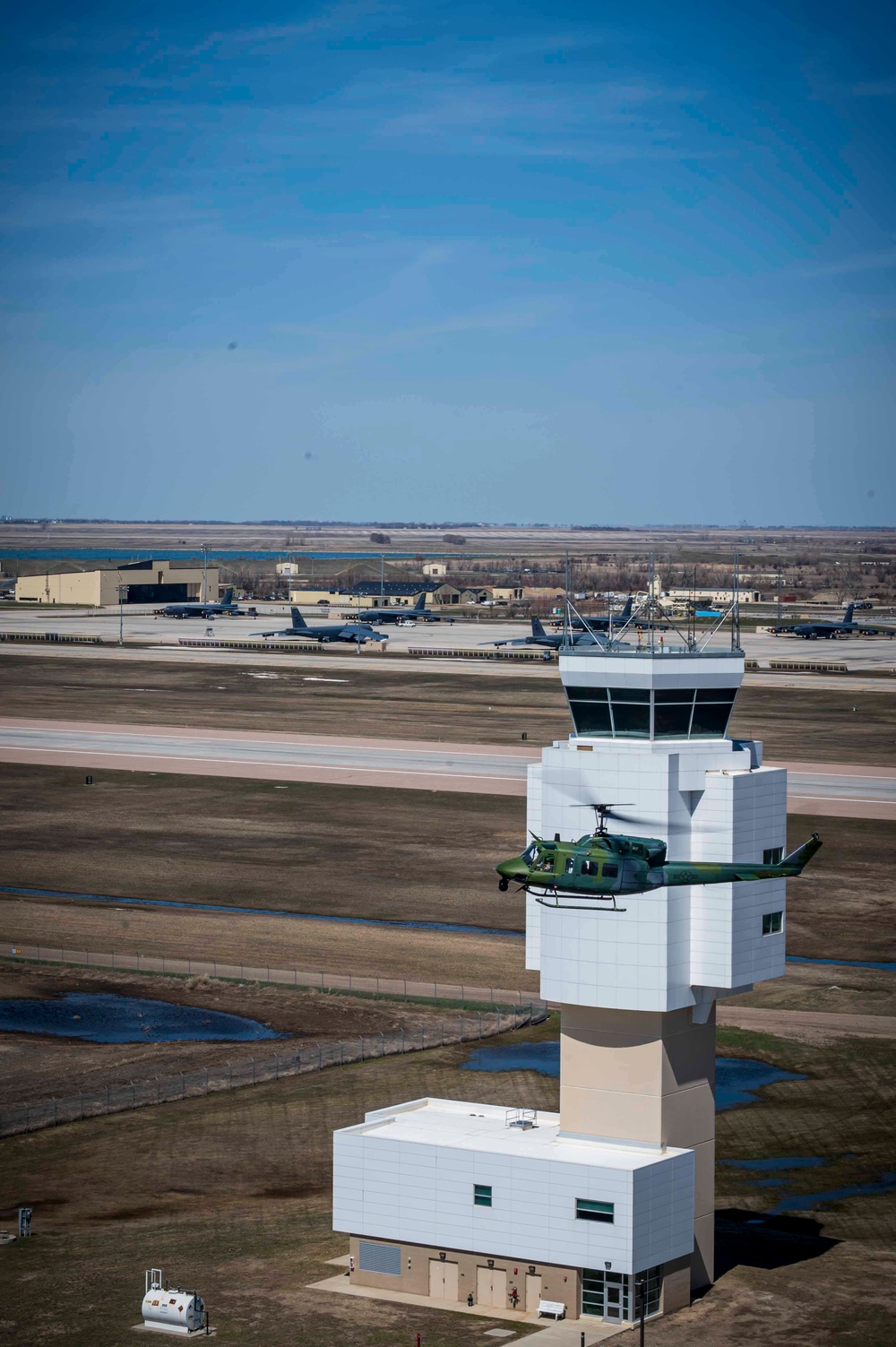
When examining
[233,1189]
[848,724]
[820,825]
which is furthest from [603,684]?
[848,724]

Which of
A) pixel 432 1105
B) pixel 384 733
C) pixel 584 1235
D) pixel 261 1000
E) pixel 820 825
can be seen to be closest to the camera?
pixel 584 1235

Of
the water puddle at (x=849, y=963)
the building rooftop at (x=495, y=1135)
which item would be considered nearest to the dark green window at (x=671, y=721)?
the building rooftop at (x=495, y=1135)

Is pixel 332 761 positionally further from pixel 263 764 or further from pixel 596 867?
pixel 596 867

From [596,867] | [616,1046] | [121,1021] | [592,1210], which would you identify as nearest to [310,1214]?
[592,1210]

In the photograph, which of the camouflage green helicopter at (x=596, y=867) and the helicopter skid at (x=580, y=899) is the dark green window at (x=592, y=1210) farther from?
the camouflage green helicopter at (x=596, y=867)

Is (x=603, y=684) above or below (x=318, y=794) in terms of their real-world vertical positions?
above

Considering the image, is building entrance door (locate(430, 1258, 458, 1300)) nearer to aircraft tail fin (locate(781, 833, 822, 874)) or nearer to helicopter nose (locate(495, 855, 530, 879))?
helicopter nose (locate(495, 855, 530, 879))

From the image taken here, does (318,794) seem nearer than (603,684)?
No

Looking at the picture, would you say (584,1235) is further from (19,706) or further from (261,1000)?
(19,706)
